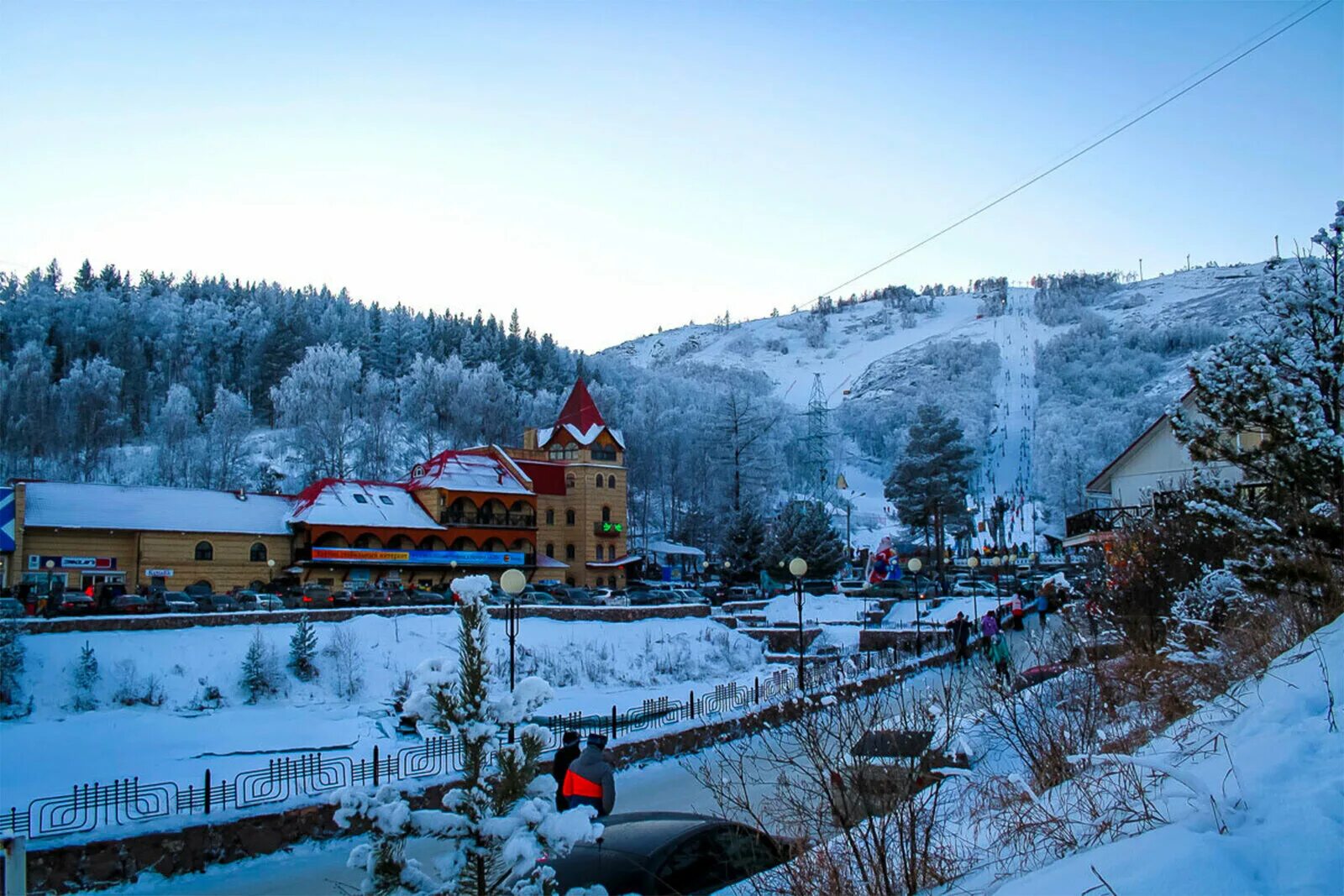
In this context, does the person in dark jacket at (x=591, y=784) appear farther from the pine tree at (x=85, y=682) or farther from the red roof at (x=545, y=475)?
the red roof at (x=545, y=475)

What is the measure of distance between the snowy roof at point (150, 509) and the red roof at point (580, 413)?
1809cm

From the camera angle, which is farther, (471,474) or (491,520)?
(471,474)

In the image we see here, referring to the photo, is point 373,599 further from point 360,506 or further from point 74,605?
point 360,506

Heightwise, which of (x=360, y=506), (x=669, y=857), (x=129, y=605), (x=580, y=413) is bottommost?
(x=669, y=857)

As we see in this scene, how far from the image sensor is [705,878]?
682cm

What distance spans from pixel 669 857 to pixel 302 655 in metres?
21.2

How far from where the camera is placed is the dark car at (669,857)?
6.42m

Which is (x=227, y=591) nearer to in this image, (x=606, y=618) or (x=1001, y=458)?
(x=606, y=618)

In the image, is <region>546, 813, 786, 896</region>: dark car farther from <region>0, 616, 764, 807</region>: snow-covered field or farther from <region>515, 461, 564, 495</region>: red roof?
<region>515, 461, 564, 495</region>: red roof

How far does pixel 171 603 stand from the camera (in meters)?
29.2

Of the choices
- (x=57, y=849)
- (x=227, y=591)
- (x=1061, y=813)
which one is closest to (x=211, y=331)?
(x=227, y=591)

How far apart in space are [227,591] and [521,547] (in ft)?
53.0

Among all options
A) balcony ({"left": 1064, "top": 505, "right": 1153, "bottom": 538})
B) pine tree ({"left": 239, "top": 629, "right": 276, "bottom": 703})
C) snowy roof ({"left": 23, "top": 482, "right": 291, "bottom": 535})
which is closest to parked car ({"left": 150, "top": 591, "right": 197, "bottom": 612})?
pine tree ({"left": 239, "top": 629, "right": 276, "bottom": 703})

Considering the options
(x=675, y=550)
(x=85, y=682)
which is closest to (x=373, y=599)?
(x=85, y=682)
